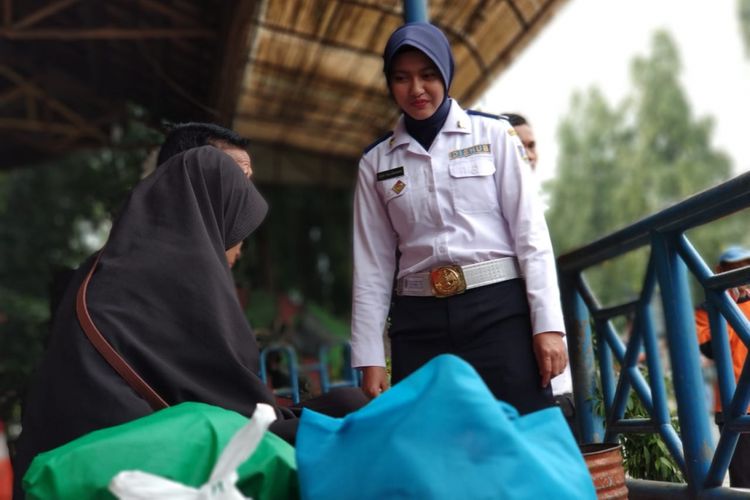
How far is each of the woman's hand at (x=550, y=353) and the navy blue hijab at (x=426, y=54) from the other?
2.18ft

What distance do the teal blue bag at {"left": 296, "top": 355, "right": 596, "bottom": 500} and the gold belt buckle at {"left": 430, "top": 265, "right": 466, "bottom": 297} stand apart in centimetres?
79

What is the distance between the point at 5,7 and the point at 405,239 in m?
5.77

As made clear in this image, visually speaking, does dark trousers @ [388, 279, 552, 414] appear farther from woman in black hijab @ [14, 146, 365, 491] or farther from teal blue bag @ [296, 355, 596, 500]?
teal blue bag @ [296, 355, 596, 500]

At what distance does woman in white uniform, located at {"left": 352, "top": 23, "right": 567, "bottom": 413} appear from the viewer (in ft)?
8.13

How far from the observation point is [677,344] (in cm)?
317

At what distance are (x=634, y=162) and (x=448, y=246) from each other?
91.0 ft

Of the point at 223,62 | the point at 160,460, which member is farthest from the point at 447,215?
the point at 223,62

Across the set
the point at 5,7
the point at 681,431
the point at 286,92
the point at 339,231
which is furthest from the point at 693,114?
the point at 681,431

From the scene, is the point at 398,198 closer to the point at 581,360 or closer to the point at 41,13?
the point at 581,360

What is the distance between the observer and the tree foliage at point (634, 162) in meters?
27.3

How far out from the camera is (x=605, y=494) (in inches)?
84.2

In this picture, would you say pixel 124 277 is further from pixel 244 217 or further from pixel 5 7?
pixel 5 7

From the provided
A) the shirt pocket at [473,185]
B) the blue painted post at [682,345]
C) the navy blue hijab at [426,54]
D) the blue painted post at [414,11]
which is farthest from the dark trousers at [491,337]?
the blue painted post at [414,11]

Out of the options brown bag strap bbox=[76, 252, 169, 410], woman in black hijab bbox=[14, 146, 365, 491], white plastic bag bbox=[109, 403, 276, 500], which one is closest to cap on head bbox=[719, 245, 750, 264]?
woman in black hijab bbox=[14, 146, 365, 491]
